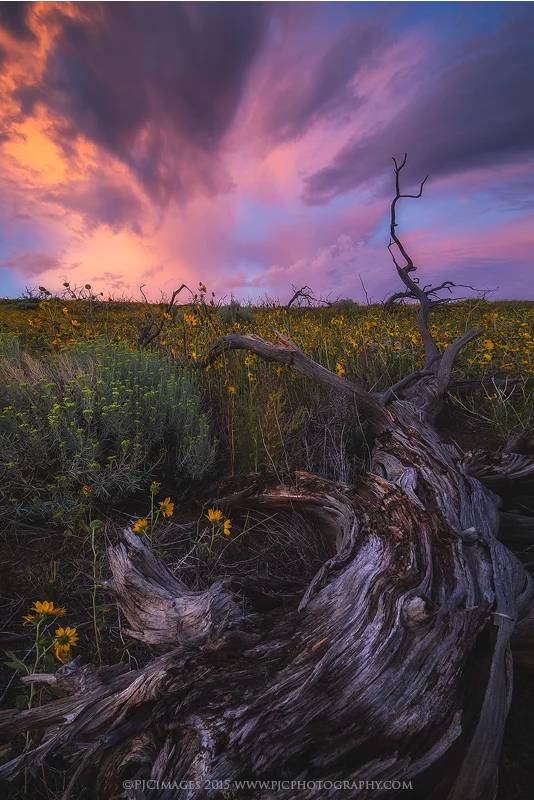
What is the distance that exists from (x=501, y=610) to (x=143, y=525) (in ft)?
5.41

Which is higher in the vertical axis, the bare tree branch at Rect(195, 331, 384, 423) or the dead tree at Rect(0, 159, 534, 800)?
the bare tree branch at Rect(195, 331, 384, 423)

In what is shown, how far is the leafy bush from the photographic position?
312 centimetres

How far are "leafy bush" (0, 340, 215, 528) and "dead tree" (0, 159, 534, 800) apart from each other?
87 cm

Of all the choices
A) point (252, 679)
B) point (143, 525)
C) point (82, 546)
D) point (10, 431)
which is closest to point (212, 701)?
point (252, 679)

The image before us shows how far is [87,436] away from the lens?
3.48 m

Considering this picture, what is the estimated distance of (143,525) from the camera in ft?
8.14

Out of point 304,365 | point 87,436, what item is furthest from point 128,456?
point 304,365

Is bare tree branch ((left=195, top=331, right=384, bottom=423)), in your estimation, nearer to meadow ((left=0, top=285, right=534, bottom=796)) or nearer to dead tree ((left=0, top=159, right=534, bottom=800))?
meadow ((left=0, top=285, right=534, bottom=796))

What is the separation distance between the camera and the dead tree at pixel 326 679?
1600mm

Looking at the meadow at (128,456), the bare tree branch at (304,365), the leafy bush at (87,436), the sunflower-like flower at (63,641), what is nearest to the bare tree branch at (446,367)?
the meadow at (128,456)

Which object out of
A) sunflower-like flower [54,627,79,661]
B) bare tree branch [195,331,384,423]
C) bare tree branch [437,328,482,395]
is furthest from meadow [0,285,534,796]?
bare tree branch [437,328,482,395]

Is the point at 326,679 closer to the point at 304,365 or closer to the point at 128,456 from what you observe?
the point at 128,456

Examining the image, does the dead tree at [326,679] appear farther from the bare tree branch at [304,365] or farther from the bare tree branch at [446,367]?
the bare tree branch at [446,367]

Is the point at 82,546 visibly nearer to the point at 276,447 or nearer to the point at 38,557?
the point at 38,557
